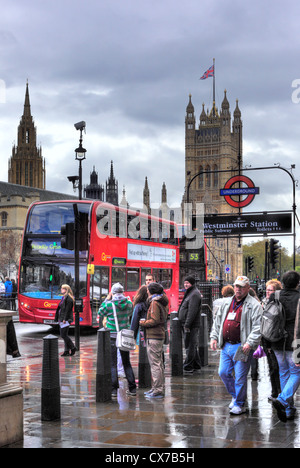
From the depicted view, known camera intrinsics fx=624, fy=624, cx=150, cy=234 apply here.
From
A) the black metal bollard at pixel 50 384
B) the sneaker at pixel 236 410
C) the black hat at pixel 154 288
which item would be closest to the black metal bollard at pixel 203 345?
the black hat at pixel 154 288

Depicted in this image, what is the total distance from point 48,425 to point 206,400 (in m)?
2.42

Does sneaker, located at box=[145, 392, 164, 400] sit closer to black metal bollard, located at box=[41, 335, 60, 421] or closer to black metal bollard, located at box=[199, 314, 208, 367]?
black metal bollard, located at box=[41, 335, 60, 421]

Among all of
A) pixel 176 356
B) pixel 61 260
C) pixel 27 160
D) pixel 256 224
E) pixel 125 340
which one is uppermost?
pixel 27 160

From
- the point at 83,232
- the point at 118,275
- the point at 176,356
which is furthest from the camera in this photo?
the point at 118,275

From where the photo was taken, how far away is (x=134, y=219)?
22047 mm

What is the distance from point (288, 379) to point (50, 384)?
9.22 feet

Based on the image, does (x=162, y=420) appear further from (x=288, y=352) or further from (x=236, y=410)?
(x=288, y=352)

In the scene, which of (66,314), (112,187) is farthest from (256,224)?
(112,187)

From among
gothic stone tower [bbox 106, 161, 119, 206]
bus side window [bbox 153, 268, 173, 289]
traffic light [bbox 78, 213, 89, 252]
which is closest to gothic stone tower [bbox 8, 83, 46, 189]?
gothic stone tower [bbox 106, 161, 119, 206]

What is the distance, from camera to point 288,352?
285 inches

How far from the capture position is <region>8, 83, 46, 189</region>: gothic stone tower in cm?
12788

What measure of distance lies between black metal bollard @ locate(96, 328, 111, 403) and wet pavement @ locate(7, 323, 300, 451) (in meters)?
0.15
